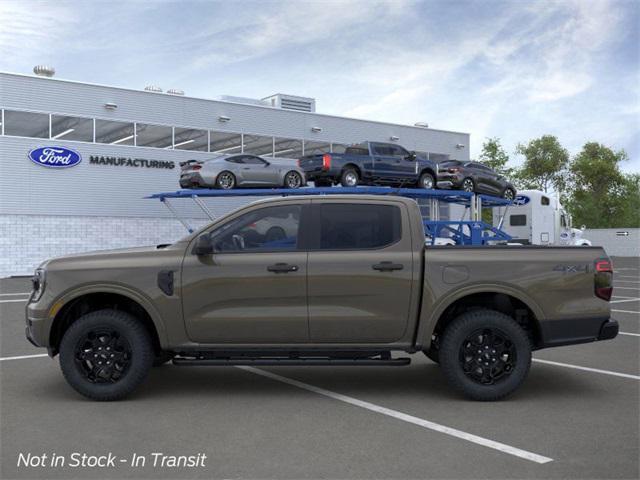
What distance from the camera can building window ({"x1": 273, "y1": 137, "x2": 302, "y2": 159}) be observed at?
3207 cm

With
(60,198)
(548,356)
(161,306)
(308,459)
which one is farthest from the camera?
(60,198)

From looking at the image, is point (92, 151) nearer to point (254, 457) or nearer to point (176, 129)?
point (176, 129)

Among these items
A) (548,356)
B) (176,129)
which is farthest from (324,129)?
(548,356)

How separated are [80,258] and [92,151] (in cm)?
2239

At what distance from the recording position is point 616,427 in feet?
17.0

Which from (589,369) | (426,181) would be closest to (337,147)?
(426,181)

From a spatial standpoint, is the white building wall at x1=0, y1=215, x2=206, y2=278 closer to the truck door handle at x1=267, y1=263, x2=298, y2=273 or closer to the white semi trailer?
the white semi trailer

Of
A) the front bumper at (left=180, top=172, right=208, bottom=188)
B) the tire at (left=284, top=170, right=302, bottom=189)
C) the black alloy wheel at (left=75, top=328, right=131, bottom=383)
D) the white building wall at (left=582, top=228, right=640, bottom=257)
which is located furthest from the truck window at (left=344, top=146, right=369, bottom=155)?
the white building wall at (left=582, top=228, right=640, bottom=257)

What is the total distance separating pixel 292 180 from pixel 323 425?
57.7ft

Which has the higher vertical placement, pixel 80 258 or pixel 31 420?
pixel 80 258

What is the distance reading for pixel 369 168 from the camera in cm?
2089

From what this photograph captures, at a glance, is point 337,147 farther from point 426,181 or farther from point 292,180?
point 426,181

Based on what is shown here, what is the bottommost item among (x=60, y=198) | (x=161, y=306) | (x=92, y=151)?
(x=161, y=306)

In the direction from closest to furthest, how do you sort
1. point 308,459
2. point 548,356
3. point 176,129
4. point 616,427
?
point 308,459 → point 616,427 → point 548,356 → point 176,129
